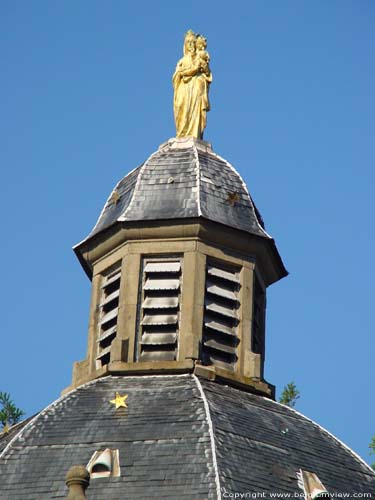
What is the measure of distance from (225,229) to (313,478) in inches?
292

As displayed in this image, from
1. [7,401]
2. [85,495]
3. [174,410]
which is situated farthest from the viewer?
[7,401]

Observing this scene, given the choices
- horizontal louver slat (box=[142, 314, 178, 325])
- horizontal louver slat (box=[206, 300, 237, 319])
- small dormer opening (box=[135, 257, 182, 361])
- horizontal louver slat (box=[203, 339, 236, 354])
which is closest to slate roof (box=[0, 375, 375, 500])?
small dormer opening (box=[135, 257, 182, 361])

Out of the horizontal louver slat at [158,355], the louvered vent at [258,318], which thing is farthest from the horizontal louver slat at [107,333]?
the louvered vent at [258,318]

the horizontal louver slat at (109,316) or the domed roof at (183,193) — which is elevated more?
the domed roof at (183,193)

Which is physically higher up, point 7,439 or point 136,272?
point 136,272

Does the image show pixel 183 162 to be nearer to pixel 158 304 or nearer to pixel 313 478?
pixel 158 304

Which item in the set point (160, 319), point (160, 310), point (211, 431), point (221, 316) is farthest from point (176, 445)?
point (221, 316)

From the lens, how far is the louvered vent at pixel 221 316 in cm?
5000

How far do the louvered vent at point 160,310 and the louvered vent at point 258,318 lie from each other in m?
2.15

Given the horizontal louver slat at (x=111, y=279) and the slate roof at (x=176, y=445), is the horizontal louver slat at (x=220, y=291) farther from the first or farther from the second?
the slate roof at (x=176, y=445)

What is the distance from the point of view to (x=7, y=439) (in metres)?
46.9

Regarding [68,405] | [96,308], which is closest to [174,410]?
[68,405]

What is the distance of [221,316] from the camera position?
50594 mm

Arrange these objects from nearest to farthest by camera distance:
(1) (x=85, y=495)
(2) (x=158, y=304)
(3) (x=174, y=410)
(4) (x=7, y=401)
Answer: (1) (x=85, y=495) < (3) (x=174, y=410) < (2) (x=158, y=304) < (4) (x=7, y=401)
